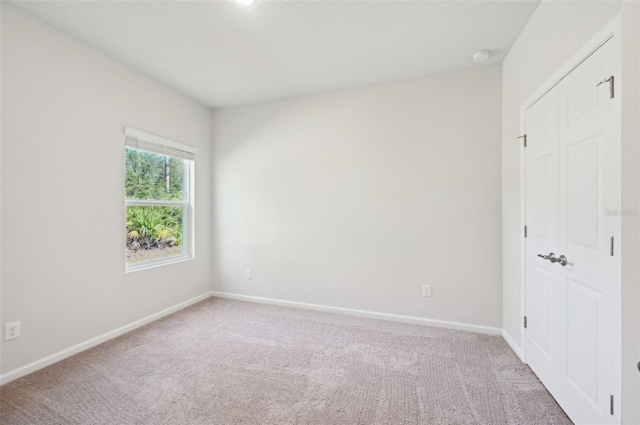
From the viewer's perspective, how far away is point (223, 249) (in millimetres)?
3883

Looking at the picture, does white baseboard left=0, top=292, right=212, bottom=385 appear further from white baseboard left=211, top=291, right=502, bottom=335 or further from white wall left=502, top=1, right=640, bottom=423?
white wall left=502, top=1, right=640, bottom=423

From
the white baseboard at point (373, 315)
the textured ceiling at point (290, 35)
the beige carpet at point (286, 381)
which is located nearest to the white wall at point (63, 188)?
the textured ceiling at point (290, 35)

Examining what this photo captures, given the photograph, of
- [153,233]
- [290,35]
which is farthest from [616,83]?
[153,233]

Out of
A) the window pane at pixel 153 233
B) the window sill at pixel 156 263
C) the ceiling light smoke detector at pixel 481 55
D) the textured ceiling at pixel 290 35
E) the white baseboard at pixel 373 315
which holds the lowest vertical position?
the white baseboard at pixel 373 315

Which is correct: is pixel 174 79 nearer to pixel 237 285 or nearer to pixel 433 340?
pixel 237 285

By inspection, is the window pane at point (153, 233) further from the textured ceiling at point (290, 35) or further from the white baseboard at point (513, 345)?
the white baseboard at point (513, 345)

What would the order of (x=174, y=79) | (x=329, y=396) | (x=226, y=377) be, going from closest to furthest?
(x=329, y=396) → (x=226, y=377) → (x=174, y=79)

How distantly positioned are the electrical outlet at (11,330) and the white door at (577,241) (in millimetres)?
3592

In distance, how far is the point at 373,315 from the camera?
3.16m

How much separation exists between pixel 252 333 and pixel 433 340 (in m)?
1.75

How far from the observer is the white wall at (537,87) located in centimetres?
96

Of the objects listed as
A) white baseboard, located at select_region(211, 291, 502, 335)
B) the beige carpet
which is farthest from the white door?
white baseboard, located at select_region(211, 291, 502, 335)

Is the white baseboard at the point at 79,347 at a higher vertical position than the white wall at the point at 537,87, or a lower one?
lower

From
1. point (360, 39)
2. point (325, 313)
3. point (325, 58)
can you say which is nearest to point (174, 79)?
point (325, 58)
